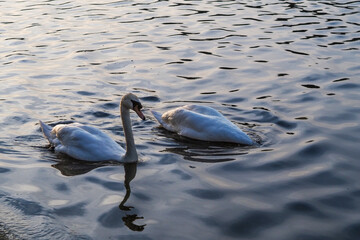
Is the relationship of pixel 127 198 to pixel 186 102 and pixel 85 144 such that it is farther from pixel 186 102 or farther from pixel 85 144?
pixel 186 102

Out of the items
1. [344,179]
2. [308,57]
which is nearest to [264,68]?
[308,57]

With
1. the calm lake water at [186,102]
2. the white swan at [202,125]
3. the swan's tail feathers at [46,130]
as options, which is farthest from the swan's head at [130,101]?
the swan's tail feathers at [46,130]

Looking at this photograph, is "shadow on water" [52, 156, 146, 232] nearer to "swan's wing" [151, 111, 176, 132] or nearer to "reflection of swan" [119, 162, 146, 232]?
"reflection of swan" [119, 162, 146, 232]

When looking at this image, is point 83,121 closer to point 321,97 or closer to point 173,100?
point 173,100

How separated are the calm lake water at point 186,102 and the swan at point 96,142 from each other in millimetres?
157

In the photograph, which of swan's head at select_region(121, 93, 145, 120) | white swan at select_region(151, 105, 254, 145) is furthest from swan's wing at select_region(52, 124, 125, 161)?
white swan at select_region(151, 105, 254, 145)

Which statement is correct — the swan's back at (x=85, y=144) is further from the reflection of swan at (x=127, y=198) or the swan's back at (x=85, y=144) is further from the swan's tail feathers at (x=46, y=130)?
the reflection of swan at (x=127, y=198)

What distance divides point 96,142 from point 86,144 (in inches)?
5.9

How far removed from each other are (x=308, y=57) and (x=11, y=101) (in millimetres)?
6664

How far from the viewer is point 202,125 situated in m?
10.0

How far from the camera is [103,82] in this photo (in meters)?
13.6

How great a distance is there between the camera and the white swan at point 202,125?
9625 millimetres

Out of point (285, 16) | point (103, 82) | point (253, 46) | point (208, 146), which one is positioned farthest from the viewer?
point (285, 16)

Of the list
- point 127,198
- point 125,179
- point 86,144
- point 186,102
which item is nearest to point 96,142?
point 86,144
